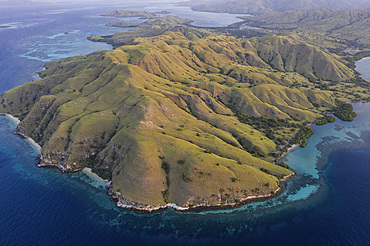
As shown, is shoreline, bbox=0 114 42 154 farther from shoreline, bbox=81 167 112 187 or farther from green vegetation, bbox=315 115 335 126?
green vegetation, bbox=315 115 335 126

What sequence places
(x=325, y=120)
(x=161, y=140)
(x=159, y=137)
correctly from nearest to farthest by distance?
(x=161, y=140) → (x=159, y=137) → (x=325, y=120)

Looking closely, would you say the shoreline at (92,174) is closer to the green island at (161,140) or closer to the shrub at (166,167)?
the green island at (161,140)

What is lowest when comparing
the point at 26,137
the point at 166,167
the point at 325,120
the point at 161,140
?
the point at 26,137

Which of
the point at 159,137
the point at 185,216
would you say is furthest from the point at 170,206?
the point at 159,137

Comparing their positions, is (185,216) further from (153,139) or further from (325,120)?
(325,120)

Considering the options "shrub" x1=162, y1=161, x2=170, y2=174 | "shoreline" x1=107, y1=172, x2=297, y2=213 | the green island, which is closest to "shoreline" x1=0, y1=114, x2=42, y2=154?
the green island

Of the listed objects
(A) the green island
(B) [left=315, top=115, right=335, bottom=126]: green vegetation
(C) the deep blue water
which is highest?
(A) the green island

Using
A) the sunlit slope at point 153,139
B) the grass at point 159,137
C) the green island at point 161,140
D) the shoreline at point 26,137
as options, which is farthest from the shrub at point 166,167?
the shoreline at point 26,137

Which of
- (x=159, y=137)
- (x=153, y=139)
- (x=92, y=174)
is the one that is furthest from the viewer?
(x=159, y=137)

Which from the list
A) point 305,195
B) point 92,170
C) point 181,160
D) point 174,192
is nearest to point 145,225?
point 174,192

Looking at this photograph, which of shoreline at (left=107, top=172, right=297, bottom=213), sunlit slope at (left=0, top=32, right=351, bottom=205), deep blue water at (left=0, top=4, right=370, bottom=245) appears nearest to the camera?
deep blue water at (left=0, top=4, right=370, bottom=245)

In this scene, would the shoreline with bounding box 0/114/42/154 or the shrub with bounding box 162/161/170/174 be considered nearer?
the shrub with bounding box 162/161/170/174
